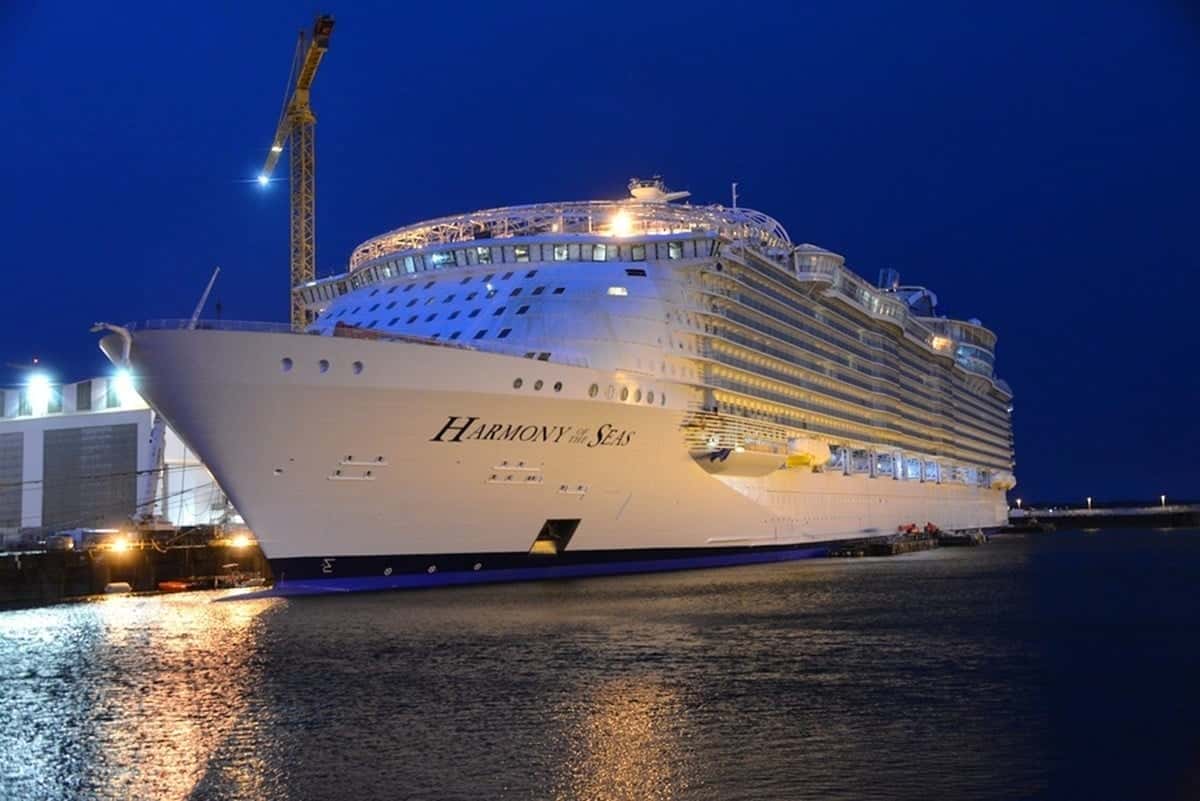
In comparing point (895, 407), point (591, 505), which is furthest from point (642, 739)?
point (895, 407)

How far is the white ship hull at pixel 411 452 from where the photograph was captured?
28.4 meters

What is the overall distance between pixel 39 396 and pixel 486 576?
40859mm

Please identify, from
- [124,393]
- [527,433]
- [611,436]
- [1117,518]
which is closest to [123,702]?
[527,433]

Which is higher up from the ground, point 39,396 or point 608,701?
point 39,396

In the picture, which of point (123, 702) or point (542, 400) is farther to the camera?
point (542, 400)

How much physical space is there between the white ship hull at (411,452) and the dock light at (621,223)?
6.72 metres

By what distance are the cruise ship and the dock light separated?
0.20 feet

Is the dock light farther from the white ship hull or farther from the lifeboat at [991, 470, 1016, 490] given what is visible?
the lifeboat at [991, 470, 1016, 490]

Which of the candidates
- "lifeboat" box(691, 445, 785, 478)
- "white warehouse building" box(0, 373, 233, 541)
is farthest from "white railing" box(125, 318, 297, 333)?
"white warehouse building" box(0, 373, 233, 541)

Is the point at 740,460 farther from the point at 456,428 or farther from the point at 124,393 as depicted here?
the point at 124,393

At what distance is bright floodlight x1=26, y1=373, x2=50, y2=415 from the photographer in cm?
6366

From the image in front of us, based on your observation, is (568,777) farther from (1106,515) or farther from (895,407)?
(1106,515)

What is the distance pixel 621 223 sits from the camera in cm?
4228

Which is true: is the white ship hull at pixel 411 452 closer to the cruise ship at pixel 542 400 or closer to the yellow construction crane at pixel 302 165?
the cruise ship at pixel 542 400
